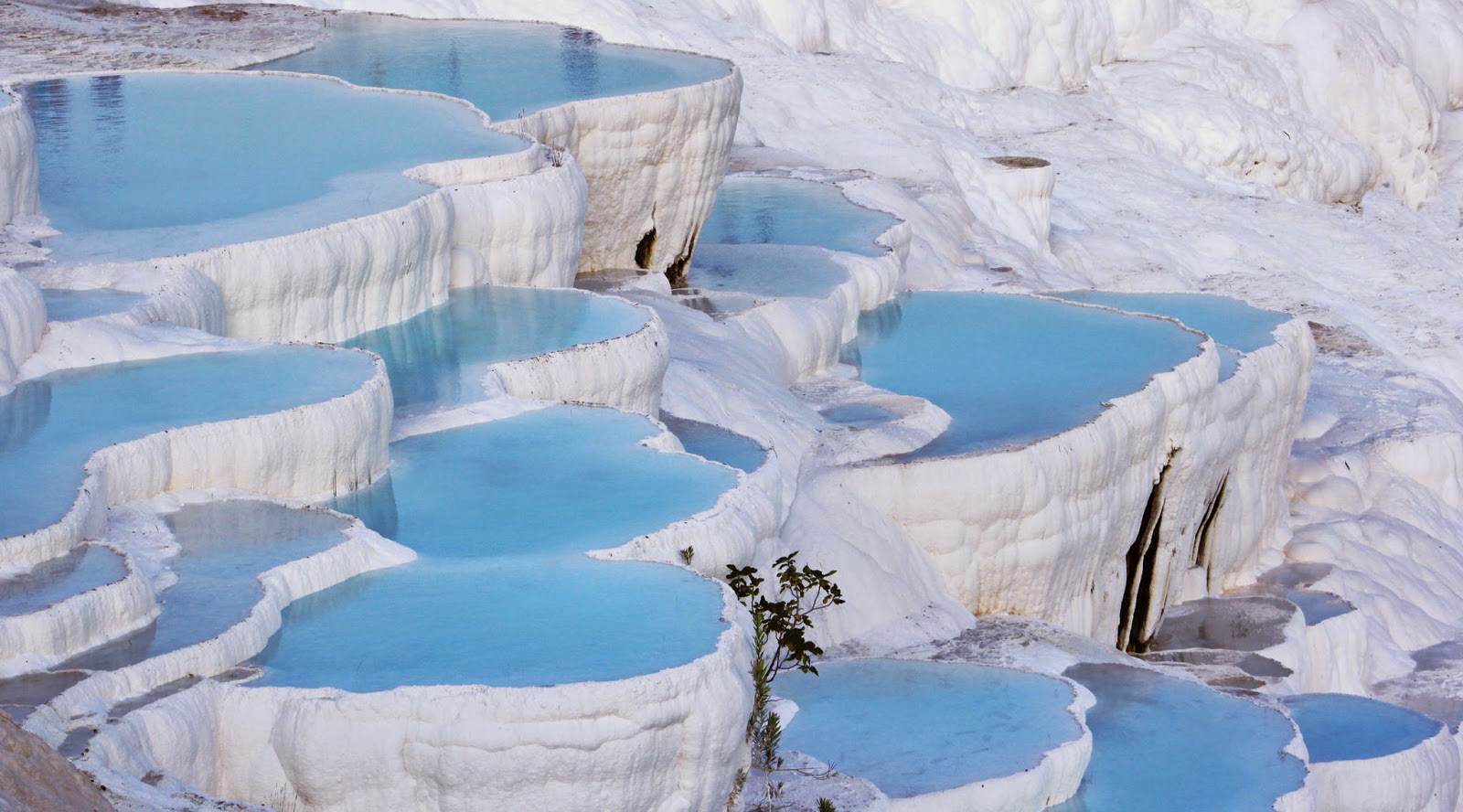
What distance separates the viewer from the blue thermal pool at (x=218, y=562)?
6.03 meters

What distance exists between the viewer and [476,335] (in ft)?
32.6

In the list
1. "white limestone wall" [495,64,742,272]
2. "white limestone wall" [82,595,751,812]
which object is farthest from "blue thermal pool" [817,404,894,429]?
"white limestone wall" [82,595,751,812]

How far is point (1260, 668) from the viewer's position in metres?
11.9

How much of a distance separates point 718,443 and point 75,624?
426 cm

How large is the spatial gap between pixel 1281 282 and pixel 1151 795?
13308 millimetres

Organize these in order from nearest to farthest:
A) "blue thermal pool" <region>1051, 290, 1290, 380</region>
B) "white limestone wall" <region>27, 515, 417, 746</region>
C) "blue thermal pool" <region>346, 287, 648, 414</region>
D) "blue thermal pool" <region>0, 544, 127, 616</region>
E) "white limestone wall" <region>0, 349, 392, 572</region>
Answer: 1. "white limestone wall" <region>27, 515, 417, 746</region>
2. "blue thermal pool" <region>0, 544, 127, 616</region>
3. "white limestone wall" <region>0, 349, 392, 572</region>
4. "blue thermal pool" <region>346, 287, 648, 414</region>
5. "blue thermal pool" <region>1051, 290, 1290, 380</region>

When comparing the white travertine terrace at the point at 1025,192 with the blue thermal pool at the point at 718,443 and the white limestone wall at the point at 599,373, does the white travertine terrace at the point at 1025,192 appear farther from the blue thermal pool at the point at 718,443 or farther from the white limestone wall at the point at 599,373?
the white limestone wall at the point at 599,373

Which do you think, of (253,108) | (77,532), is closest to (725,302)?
(253,108)

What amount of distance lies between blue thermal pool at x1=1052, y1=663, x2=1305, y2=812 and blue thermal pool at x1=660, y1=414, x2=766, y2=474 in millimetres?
1998

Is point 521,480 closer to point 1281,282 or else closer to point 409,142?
point 409,142

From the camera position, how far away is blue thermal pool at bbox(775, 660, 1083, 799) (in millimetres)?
7926

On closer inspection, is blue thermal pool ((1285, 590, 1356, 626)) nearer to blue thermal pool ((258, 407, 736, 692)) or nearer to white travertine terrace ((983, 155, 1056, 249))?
white travertine terrace ((983, 155, 1056, 249))

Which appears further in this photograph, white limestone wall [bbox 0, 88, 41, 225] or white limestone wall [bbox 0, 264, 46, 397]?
white limestone wall [bbox 0, 88, 41, 225]

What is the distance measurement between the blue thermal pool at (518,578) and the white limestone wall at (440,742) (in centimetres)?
11
